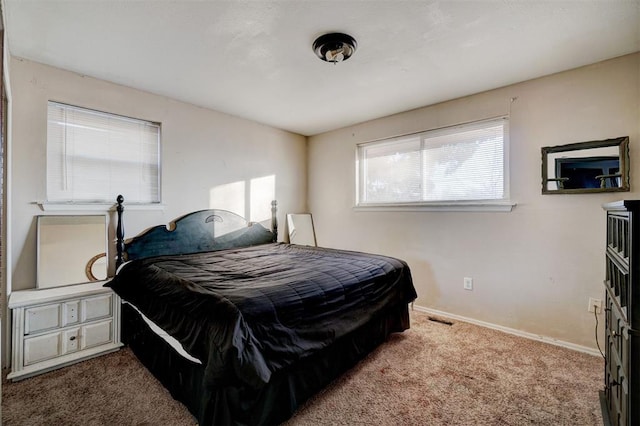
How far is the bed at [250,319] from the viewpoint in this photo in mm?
1412

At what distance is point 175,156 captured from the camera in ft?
10.1

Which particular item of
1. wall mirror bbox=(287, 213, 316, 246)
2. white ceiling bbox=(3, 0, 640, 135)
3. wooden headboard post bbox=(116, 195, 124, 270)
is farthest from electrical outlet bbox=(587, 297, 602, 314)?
wooden headboard post bbox=(116, 195, 124, 270)

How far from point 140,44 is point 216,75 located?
594 millimetres

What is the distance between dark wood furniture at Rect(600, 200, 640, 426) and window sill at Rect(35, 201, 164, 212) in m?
3.31

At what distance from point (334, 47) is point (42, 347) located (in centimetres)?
292

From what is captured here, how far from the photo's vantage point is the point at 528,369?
6.92 ft

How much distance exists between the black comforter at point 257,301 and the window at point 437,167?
1114mm

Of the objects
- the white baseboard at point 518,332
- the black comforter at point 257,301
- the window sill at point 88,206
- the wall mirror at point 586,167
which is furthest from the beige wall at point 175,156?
the wall mirror at point 586,167

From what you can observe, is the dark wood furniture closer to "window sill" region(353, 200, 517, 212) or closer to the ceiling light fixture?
"window sill" region(353, 200, 517, 212)

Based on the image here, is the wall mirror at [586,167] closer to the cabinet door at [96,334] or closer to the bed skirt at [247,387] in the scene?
the bed skirt at [247,387]

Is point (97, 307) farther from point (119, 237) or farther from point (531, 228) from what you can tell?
point (531, 228)

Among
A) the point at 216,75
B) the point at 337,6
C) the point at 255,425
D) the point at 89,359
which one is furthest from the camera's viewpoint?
the point at 216,75

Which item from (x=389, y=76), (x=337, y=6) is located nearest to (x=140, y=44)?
(x=337, y=6)

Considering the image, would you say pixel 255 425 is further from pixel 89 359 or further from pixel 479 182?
pixel 479 182
